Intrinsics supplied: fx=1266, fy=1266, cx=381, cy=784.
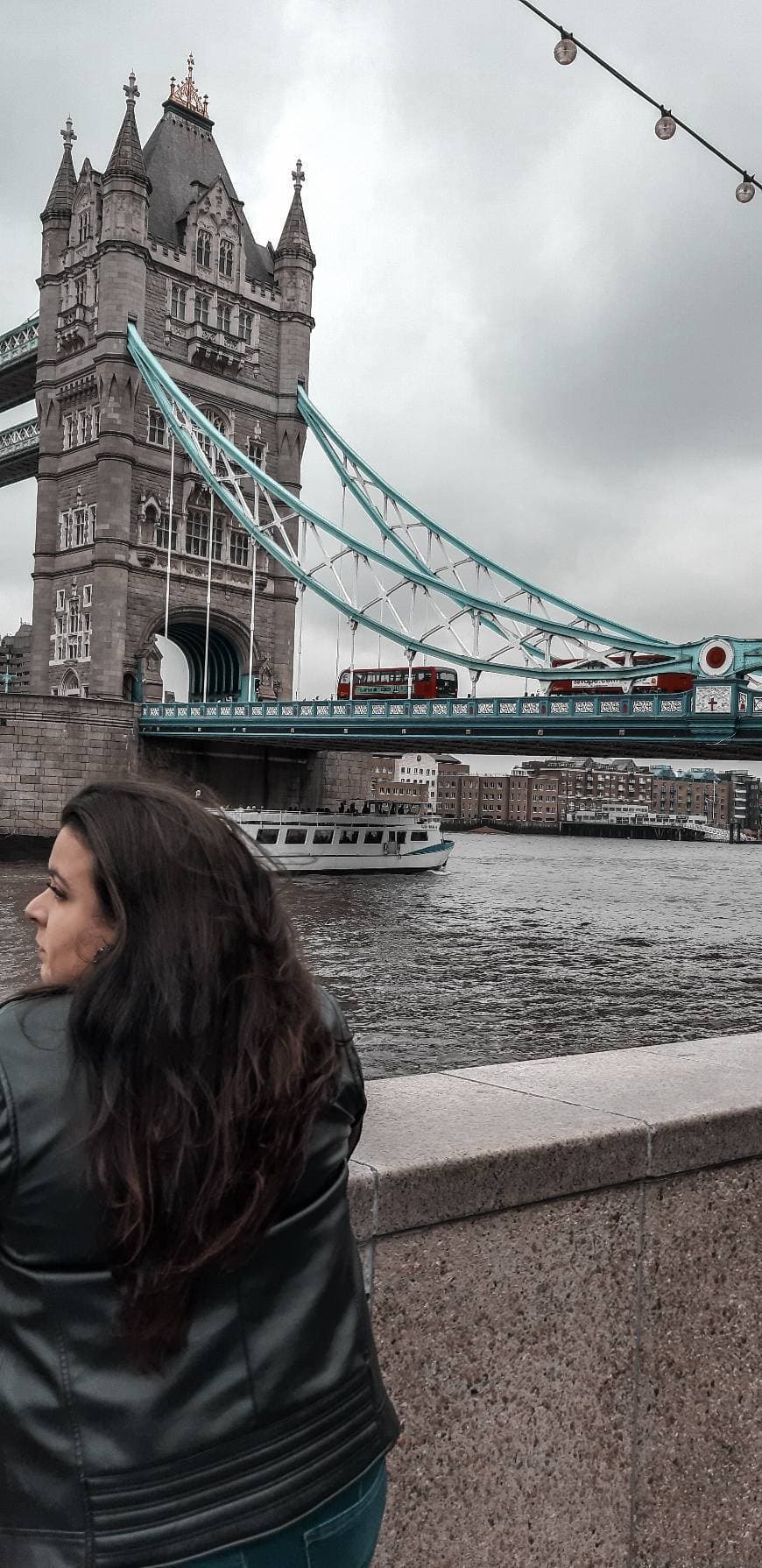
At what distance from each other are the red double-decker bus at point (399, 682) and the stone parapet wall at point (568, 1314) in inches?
1311

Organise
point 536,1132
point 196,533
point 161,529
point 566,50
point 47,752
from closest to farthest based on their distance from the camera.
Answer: point 536,1132
point 566,50
point 47,752
point 161,529
point 196,533

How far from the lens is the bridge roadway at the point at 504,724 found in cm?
2522

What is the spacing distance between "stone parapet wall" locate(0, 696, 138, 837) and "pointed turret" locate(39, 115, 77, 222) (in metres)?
20.2

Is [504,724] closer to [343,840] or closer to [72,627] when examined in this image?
[343,840]

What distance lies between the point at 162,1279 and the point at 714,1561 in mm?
1639

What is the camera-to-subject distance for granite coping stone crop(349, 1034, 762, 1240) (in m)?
1.84

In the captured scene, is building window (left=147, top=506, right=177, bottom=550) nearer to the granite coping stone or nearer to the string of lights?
the string of lights

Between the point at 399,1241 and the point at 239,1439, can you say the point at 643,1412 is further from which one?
the point at 239,1439

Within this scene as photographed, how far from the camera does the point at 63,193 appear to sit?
153ft

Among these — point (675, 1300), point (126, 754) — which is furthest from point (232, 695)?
point (675, 1300)

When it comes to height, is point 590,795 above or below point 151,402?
below

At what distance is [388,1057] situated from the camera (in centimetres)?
1309

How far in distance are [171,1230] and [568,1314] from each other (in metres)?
1.16

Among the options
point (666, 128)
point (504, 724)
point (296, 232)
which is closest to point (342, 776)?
point (504, 724)
